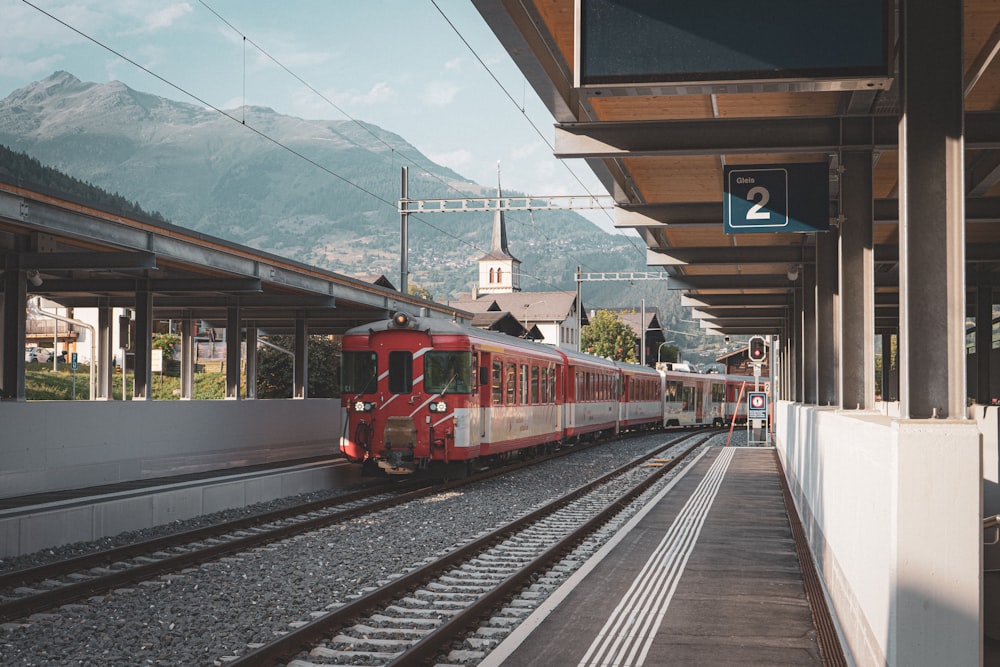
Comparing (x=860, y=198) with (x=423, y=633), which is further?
(x=860, y=198)

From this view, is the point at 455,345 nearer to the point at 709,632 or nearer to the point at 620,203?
the point at 620,203

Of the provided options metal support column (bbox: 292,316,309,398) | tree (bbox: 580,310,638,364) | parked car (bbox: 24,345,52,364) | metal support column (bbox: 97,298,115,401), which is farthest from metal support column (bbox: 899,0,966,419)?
tree (bbox: 580,310,638,364)

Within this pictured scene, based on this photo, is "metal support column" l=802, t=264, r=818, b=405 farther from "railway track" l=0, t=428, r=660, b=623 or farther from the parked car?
the parked car

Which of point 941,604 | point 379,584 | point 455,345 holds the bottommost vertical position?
point 379,584

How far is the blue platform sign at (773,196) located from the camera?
12195 millimetres

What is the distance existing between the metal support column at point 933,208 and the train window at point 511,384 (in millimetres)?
16214

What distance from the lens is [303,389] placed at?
25.4 meters

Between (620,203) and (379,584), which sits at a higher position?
(620,203)

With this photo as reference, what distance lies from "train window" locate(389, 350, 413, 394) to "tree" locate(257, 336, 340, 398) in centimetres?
2273

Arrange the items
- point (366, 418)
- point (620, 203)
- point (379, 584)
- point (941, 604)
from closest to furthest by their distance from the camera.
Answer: point (941, 604)
point (379, 584)
point (620, 203)
point (366, 418)

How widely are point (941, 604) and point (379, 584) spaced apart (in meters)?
6.00

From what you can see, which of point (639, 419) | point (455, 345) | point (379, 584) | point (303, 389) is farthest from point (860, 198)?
point (639, 419)

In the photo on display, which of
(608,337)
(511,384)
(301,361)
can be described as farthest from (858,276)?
(608,337)

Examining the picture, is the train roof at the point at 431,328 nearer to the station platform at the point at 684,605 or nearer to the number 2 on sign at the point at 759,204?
the station platform at the point at 684,605
